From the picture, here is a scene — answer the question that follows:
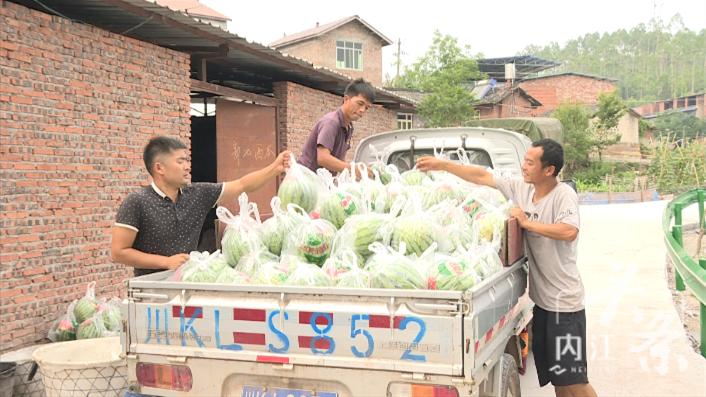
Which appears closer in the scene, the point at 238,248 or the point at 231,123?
the point at 238,248

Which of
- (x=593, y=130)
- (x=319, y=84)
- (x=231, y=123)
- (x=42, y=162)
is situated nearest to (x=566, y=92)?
(x=593, y=130)

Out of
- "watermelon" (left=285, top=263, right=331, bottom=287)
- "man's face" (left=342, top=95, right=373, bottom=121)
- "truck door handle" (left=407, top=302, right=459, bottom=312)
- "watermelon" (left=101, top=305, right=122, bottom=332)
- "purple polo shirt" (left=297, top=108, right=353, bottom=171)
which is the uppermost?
"man's face" (left=342, top=95, right=373, bottom=121)

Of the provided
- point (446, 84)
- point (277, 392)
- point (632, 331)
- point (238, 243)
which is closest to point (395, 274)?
point (277, 392)

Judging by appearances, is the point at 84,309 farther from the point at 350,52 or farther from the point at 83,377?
the point at 350,52

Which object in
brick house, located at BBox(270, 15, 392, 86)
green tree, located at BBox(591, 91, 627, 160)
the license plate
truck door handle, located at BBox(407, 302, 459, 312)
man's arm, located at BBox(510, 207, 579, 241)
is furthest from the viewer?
brick house, located at BBox(270, 15, 392, 86)

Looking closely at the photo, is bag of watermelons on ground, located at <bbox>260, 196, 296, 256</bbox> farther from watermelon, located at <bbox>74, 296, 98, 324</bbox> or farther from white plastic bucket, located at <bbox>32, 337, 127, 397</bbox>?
watermelon, located at <bbox>74, 296, 98, 324</bbox>

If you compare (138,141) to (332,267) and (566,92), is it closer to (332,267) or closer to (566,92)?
(332,267)

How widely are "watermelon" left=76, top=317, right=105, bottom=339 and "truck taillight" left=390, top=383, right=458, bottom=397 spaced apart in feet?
11.8

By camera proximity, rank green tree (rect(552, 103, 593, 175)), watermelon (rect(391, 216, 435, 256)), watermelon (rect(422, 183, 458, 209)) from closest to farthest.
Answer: watermelon (rect(391, 216, 435, 256))
watermelon (rect(422, 183, 458, 209))
green tree (rect(552, 103, 593, 175))

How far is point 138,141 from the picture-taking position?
291 inches

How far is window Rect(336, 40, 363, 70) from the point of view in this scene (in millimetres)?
37781

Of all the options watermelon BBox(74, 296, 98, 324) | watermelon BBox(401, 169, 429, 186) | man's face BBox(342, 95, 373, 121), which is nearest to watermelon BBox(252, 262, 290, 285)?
watermelon BBox(401, 169, 429, 186)

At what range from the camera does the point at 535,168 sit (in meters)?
4.02

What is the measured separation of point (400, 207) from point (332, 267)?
76 centimetres
